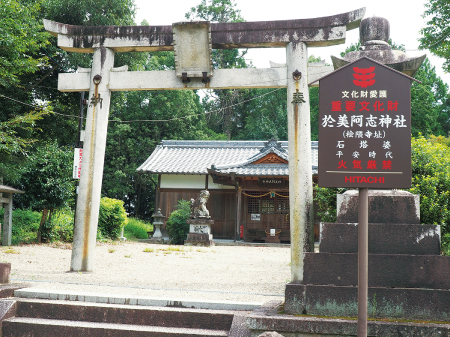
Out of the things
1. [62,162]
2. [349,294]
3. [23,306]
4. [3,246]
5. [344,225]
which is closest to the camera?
[349,294]

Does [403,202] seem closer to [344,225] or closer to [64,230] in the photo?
[344,225]

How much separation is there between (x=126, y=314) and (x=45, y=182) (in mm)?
9047

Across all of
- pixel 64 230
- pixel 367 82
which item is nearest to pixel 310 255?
pixel 367 82

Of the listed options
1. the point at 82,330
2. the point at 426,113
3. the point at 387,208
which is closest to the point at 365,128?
the point at 387,208

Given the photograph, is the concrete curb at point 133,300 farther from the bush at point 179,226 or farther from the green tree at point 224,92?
the green tree at point 224,92

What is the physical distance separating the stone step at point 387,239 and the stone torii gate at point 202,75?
7.48 feet

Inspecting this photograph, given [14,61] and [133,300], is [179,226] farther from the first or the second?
[133,300]

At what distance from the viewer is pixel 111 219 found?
1481 cm

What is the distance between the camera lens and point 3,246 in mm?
11117

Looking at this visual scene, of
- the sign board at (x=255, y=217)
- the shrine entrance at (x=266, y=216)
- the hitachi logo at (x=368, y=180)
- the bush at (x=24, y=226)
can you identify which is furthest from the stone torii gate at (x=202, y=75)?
the sign board at (x=255, y=217)

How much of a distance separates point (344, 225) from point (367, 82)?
1477 millimetres

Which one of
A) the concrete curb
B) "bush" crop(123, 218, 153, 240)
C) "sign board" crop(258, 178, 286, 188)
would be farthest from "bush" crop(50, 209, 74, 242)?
the concrete curb

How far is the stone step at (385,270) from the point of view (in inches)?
145

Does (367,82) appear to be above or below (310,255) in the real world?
above
